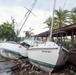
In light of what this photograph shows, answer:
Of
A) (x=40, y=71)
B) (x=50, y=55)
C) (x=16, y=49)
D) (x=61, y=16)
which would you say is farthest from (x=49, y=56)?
(x=61, y=16)

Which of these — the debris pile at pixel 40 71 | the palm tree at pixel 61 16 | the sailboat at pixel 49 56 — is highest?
the palm tree at pixel 61 16

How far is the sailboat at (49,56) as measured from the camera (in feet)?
36.9

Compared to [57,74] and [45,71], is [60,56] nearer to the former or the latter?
[57,74]

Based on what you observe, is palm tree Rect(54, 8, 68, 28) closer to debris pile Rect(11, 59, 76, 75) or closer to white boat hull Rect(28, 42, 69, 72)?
debris pile Rect(11, 59, 76, 75)

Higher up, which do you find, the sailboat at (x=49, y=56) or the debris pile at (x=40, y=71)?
the sailboat at (x=49, y=56)

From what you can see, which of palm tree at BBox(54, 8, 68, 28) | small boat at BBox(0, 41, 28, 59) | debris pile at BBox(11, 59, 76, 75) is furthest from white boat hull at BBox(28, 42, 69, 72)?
palm tree at BBox(54, 8, 68, 28)

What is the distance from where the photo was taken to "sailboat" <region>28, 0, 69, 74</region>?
11244 mm

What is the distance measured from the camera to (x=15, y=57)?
19.4m

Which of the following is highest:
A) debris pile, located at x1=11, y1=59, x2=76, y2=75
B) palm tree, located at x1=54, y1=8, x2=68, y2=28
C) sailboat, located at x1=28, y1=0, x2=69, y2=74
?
palm tree, located at x1=54, y1=8, x2=68, y2=28

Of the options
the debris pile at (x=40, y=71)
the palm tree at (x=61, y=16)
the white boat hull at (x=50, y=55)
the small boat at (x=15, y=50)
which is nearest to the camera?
the white boat hull at (x=50, y=55)

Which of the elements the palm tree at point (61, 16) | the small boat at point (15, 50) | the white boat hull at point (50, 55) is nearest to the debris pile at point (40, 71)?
the white boat hull at point (50, 55)

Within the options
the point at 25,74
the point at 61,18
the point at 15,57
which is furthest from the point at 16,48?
the point at 61,18

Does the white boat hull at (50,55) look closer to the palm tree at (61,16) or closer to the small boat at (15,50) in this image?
the small boat at (15,50)

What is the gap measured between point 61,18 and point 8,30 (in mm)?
19264
